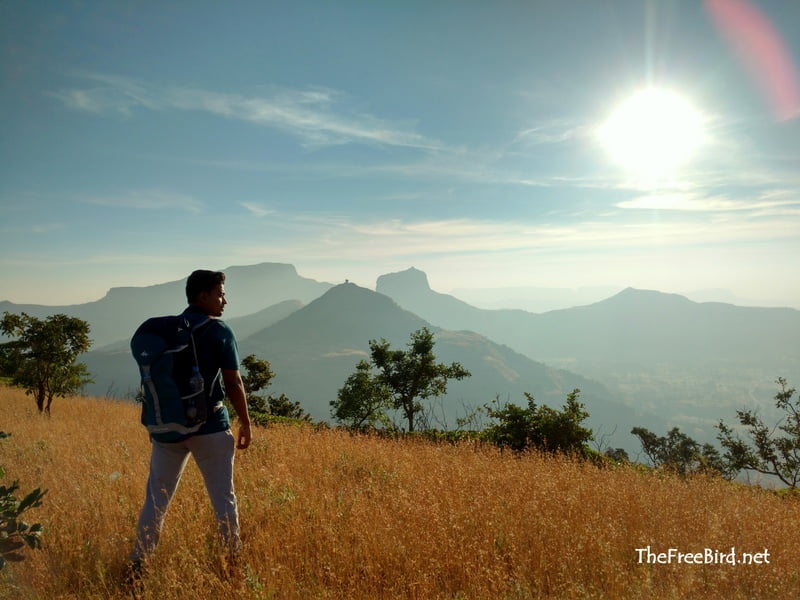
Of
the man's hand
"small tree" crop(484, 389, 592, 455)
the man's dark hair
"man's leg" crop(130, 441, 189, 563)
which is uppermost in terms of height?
the man's dark hair

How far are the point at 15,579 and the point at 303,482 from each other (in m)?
3.14

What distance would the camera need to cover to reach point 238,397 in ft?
13.0

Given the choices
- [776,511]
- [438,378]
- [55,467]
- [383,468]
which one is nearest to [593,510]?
[776,511]

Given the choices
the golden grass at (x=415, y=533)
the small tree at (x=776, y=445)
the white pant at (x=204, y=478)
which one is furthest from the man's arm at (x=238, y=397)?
the small tree at (x=776, y=445)

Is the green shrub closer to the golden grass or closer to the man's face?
the golden grass

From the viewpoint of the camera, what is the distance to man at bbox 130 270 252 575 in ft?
12.5

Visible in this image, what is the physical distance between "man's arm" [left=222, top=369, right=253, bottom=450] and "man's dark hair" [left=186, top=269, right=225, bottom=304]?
0.77m

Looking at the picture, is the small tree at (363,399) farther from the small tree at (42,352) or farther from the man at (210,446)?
the man at (210,446)

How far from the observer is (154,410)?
12.1ft

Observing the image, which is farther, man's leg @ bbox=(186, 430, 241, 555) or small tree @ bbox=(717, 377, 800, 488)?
small tree @ bbox=(717, 377, 800, 488)

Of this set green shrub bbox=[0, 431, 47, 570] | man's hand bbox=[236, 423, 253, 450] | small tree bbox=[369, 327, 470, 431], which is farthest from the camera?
small tree bbox=[369, 327, 470, 431]

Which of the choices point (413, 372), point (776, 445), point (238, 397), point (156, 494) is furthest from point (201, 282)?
point (776, 445)

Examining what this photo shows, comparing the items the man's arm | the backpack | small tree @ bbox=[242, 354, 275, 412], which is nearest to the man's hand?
the man's arm

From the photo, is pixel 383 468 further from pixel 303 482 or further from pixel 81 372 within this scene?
pixel 81 372
